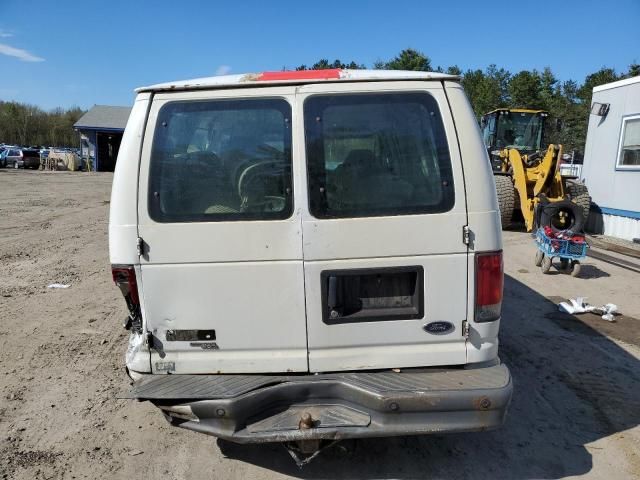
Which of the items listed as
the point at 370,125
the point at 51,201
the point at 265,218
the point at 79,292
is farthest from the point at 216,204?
the point at 51,201

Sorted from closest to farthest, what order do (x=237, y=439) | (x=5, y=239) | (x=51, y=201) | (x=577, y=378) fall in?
(x=237, y=439), (x=577, y=378), (x=5, y=239), (x=51, y=201)

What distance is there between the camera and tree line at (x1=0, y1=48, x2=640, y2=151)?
140 feet

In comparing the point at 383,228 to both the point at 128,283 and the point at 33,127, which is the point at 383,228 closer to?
the point at 128,283

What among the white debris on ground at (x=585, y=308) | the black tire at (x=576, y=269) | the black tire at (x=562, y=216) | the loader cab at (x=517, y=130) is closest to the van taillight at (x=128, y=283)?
the white debris on ground at (x=585, y=308)

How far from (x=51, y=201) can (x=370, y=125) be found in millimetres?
17620

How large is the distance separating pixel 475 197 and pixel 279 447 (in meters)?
2.04

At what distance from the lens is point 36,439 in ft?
11.0

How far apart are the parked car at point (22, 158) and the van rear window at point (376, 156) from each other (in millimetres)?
45250

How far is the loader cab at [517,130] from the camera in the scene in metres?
14.2

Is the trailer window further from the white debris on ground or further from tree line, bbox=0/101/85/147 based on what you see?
tree line, bbox=0/101/85/147

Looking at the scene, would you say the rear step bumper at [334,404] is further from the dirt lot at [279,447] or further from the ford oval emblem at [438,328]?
the dirt lot at [279,447]

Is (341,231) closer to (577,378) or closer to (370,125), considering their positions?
(370,125)

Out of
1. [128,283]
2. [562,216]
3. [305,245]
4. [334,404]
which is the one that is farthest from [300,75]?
[562,216]

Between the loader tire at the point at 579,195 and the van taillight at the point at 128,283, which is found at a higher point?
the van taillight at the point at 128,283
